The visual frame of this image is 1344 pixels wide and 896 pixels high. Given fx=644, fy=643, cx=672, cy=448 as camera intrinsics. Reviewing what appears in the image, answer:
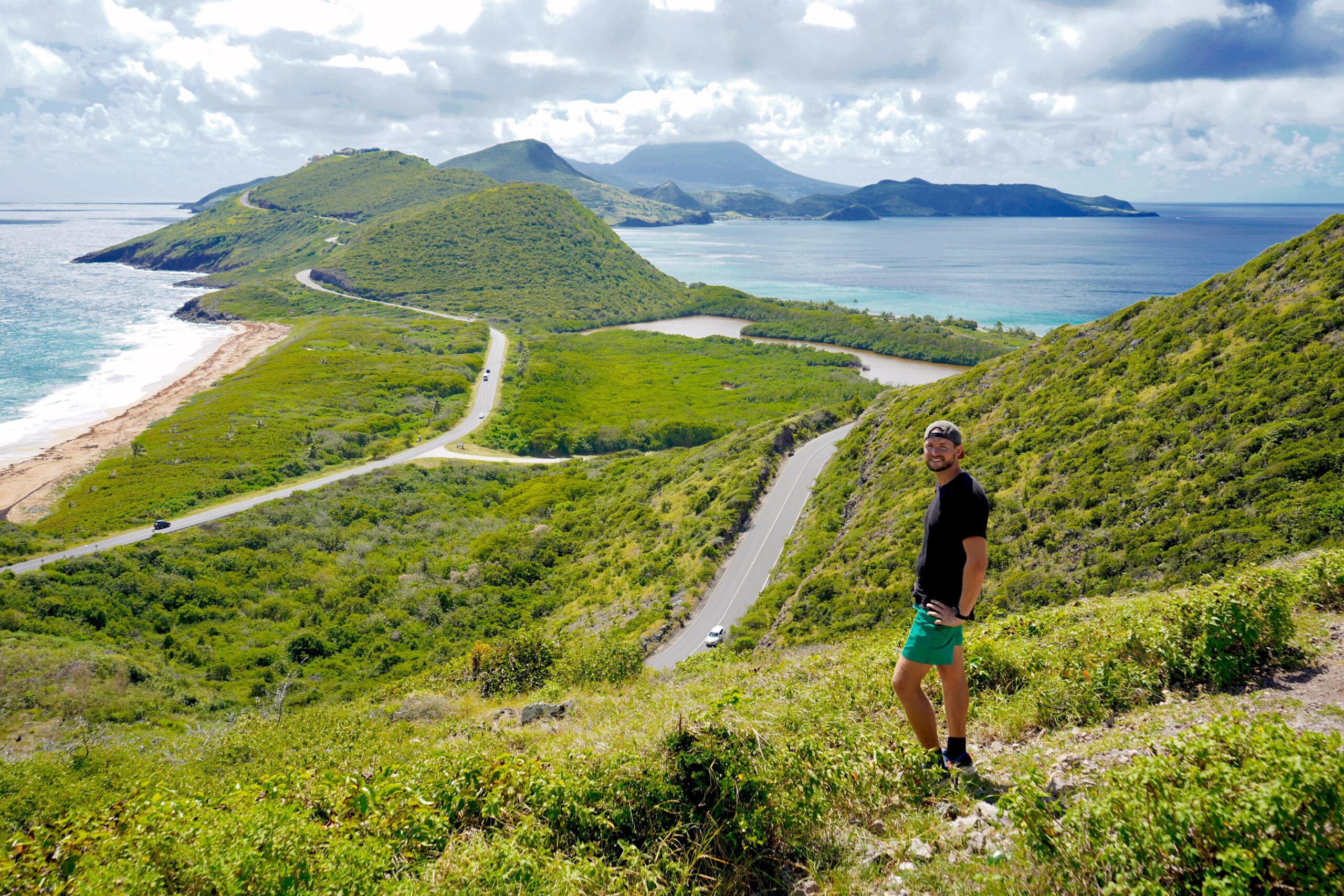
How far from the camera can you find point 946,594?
5.04m

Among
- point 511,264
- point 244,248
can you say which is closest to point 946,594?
point 511,264

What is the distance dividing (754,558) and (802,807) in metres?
26.4

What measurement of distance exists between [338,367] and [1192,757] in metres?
90.2

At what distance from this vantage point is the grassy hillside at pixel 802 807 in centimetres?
337

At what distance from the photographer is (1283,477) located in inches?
560

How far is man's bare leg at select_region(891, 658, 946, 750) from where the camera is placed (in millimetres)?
5184

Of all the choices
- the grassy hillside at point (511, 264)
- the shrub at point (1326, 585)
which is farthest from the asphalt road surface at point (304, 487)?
the shrub at point (1326, 585)

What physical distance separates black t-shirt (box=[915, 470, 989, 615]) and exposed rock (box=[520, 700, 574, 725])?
23.8ft

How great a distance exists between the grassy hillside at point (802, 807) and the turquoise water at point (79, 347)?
71.6 meters

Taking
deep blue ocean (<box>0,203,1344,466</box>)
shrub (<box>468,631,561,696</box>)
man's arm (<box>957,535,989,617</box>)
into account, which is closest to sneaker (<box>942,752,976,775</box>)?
man's arm (<box>957,535,989,617</box>)

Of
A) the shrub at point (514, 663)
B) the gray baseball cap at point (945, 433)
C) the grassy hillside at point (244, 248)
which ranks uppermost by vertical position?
the grassy hillside at point (244, 248)

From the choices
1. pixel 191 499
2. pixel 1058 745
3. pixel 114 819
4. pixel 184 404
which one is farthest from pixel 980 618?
pixel 184 404

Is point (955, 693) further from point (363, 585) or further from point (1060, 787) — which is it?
point (363, 585)

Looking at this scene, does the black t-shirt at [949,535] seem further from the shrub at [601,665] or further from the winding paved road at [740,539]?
the winding paved road at [740,539]
